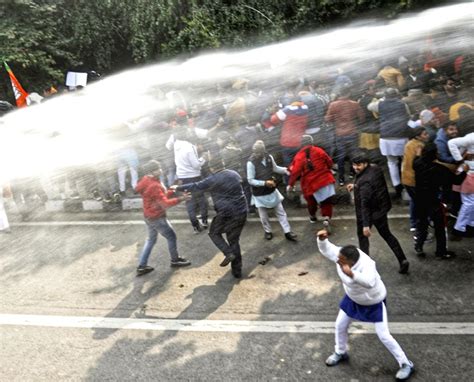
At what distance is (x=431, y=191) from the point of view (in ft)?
21.6

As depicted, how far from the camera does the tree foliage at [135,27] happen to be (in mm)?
12992

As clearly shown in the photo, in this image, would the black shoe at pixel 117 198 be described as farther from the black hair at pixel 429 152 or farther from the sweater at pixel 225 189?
the black hair at pixel 429 152

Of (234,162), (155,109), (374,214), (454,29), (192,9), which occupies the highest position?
(192,9)

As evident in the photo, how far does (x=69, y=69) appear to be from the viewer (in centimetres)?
1603

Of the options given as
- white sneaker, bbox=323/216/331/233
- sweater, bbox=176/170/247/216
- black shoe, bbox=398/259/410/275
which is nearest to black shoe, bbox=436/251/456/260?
black shoe, bbox=398/259/410/275

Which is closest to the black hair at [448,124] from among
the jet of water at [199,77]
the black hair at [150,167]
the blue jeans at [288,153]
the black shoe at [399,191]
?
the black shoe at [399,191]

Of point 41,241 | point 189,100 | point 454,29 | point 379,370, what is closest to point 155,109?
point 189,100

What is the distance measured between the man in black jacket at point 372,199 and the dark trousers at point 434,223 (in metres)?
0.53

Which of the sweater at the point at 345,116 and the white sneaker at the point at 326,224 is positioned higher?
the sweater at the point at 345,116

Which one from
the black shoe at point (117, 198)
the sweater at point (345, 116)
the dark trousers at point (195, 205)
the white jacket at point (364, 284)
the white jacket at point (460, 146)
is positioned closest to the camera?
the white jacket at point (364, 284)

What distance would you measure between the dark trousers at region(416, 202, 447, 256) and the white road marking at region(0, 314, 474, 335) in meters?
1.47

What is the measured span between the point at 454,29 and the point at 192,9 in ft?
22.2

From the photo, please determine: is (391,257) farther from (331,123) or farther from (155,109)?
(155,109)

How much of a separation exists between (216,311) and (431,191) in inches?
124
